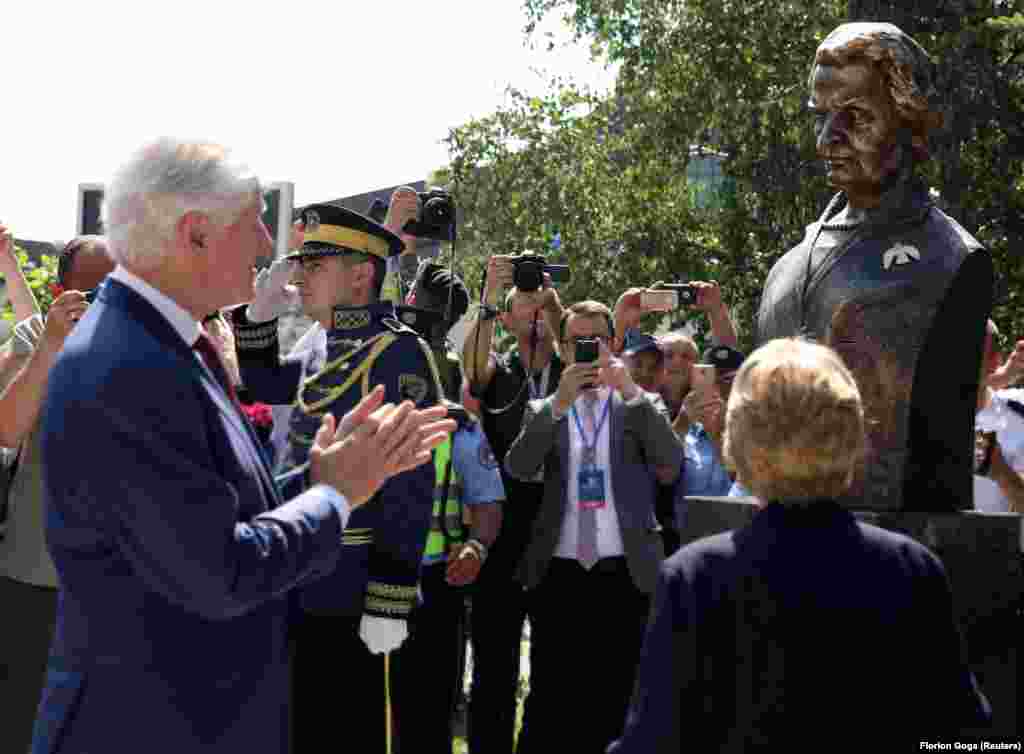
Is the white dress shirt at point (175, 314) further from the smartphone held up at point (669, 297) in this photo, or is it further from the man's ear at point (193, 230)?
the smartphone held up at point (669, 297)

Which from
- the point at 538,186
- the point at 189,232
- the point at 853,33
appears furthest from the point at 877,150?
the point at 538,186

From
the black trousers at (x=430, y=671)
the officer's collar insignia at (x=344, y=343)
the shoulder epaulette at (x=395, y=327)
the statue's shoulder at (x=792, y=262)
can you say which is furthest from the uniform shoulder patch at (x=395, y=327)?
the black trousers at (x=430, y=671)

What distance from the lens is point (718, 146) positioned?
19.5 meters

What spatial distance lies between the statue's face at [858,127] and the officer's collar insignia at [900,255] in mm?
209

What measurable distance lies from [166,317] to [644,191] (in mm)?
19445

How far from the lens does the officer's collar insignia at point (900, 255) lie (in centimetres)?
404

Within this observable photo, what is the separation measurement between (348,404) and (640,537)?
1.87m

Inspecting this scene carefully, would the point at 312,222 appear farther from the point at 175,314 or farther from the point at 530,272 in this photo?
the point at 530,272

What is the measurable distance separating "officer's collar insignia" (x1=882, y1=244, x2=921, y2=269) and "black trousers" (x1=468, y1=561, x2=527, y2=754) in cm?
285

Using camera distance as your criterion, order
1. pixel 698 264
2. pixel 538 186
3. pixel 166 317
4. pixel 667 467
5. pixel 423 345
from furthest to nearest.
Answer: pixel 538 186 < pixel 698 264 < pixel 667 467 < pixel 423 345 < pixel 166 317

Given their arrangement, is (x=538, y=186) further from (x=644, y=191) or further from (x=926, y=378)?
(x=926, y=378)

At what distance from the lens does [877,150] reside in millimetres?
4156

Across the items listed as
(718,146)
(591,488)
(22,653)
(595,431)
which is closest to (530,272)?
(595,431)

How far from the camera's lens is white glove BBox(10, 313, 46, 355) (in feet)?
16.0
